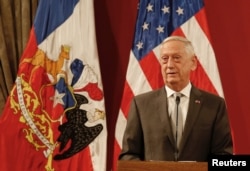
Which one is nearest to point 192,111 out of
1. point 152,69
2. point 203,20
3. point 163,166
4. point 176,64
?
point 176,64

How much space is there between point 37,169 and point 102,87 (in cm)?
80

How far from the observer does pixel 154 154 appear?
2.68 metres

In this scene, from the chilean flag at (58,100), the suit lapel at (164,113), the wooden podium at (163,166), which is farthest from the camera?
the chilean flag at (58,100)

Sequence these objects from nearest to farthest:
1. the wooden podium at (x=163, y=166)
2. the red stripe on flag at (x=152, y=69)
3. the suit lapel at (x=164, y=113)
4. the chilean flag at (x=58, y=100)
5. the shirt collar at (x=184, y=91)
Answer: the wooden podium at (x=163, y=166) → the suit lapel at (x=164, y=113) → the shirt collar at (x=184, y=91) → the chilean flag at (x=58, y=100) → the red stripe on flag at (x=152, y=69)

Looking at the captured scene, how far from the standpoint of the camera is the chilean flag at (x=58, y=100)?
363 centimetres

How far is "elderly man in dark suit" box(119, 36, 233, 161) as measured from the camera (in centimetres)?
264

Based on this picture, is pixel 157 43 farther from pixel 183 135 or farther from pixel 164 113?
pixel 183 135

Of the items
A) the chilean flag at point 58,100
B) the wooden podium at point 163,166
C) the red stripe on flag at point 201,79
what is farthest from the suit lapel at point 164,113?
the chilean flag at point 58,100

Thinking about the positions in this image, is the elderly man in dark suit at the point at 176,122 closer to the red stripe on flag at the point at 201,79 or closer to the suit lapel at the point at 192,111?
the suit lapel at the point at 192,111

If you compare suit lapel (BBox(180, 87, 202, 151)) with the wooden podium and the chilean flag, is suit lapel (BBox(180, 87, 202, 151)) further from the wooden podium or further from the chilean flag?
the chilean flag

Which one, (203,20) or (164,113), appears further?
(203,20)

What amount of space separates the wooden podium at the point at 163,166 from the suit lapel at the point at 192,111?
742 mm

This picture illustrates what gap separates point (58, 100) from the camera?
3.73 m

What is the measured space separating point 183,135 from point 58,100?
138 centimetres
